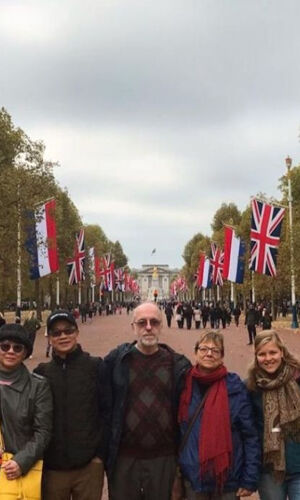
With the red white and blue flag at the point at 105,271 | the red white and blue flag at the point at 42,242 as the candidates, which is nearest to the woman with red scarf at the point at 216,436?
the red white and blue flag at the point at 42,242

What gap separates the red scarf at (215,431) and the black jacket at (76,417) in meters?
0.55

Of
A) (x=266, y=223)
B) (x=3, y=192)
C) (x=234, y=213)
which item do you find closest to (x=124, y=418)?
(x=266, y=223)

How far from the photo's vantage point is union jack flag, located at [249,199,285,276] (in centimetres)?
2695

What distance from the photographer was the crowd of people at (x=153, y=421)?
4.04 meters

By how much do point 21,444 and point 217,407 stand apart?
124 centimetres

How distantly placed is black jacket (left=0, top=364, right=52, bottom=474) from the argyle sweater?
520mm

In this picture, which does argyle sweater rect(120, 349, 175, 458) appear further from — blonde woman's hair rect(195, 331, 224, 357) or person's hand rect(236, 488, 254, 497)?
person's hand rect(236, 488, 254, 497)

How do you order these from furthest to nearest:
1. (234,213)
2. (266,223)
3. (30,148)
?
(234,213), (30,148), (266,223)

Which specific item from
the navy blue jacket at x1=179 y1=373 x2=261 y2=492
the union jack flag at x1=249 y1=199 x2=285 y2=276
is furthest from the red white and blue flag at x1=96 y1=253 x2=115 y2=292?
the navy blue jacket at x1=179 y1=373 x2=261 y2=492

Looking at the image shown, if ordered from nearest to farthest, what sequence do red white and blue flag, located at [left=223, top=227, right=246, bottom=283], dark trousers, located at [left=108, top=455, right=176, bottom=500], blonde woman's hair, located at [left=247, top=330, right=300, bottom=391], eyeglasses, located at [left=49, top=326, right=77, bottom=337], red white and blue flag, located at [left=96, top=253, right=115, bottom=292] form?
dark trousers, located at [left=108, top=455, right=176, bottom=500] → blonde woman's hair, located at [left=247, top=330, right=300, bottom=391] → eyeglasses, located at [left=49, top=326, right=77, bottom=337] → red white and blue flag, located at [left=223, top=227, right=246, bottom=283] → red white and blue flag, located at [left=96, top=253, right=115, bottom=292]

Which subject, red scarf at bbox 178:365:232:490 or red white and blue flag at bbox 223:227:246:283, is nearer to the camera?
red scarf at bbox 178:365:232:490

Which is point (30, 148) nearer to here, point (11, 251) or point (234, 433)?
point (11, 251)

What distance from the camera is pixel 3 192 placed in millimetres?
28750

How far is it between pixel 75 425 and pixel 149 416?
48 cm
